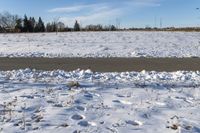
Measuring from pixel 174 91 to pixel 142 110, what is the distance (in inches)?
81.0

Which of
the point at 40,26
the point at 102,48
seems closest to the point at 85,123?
the point at 102,48

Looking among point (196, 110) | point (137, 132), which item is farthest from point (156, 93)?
point (137, 132)

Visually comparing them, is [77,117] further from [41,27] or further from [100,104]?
[41,27]

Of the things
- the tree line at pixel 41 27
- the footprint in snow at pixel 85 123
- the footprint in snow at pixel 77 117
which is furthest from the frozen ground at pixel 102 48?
the tree line at pixel 41 27

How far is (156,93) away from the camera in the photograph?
8938 millimetres

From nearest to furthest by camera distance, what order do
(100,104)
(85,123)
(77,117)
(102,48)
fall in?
(85,123) → (77,117) → (100,104) → (102,48)

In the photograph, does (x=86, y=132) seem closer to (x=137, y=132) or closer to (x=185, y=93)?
(x=137, y=132)

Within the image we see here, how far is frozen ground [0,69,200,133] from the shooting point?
21.0ft

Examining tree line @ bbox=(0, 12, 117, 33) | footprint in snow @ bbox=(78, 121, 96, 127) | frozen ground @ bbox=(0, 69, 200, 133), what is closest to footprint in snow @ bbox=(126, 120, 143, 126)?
frozen ground @ bbox=(0, 69, 200, 133)

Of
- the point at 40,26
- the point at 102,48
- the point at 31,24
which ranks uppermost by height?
the point at 31,24

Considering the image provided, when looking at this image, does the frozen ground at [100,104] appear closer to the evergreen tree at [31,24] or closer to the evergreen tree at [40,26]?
the evergreen tree at [31,24]

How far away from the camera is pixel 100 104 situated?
7812 millimetres

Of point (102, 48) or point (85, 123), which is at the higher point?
point (102, 48)

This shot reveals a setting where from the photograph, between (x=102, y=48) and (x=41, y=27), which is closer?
(x=102, y=48)
